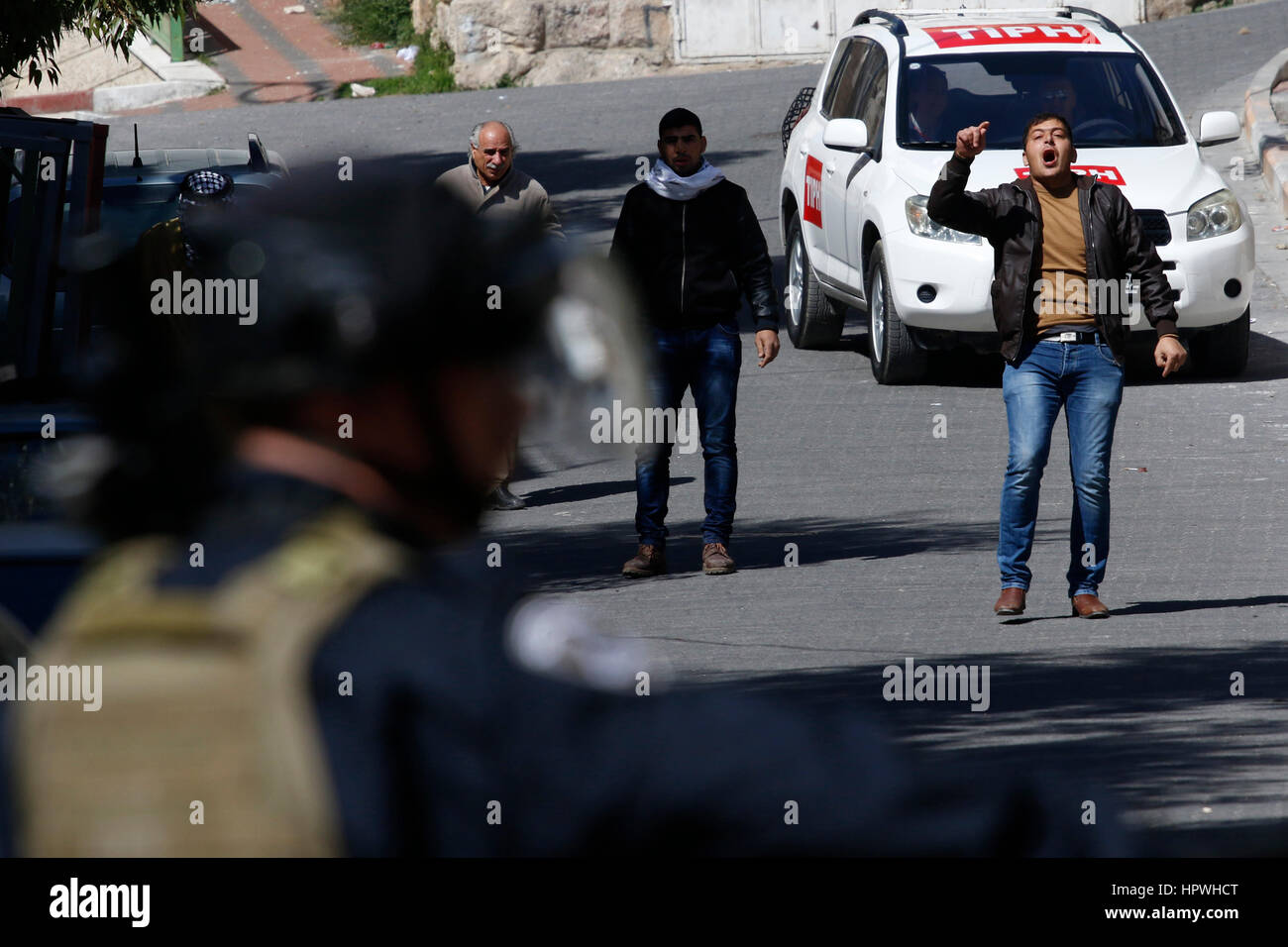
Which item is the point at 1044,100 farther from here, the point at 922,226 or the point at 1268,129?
the point at 1268,129

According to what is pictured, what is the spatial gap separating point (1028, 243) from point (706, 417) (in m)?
1.72

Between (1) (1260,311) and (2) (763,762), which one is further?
(1) (1260,311)

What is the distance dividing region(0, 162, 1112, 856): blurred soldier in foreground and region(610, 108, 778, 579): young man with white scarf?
6474 mm

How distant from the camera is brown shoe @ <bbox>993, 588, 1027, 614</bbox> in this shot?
6.95 metres

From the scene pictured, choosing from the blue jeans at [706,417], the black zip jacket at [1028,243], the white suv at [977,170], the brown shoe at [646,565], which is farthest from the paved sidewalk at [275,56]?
the black zip jacket at [1028,243]

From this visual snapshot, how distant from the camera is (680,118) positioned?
8.16 meters

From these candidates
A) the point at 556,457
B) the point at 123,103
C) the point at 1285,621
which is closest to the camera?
the point at 556,457

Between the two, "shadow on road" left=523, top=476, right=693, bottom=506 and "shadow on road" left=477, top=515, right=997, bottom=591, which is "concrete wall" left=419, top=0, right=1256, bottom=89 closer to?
"shadow on road" left=523, top=476, right=693, bottom=506

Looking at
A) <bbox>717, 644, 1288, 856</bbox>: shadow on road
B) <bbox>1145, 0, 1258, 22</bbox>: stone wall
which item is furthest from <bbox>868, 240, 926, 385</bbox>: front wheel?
<bbox>1145, 0, 1258, 22</bbox>: stone wall

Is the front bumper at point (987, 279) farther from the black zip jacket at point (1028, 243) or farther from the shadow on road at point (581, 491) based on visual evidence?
the black zip jacket at point (1028, 243)

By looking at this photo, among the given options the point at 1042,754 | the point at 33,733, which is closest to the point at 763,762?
the point at 33,733
